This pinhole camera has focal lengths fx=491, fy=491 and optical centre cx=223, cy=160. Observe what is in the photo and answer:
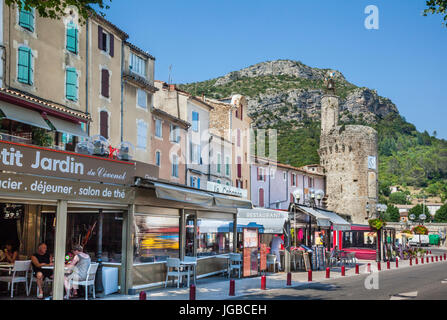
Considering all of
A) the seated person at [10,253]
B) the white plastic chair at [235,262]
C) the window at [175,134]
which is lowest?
the white plastic chair at [235,262]

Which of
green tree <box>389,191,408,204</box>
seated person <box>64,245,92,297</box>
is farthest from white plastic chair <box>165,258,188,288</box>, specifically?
green tree <box>389,191,408,204</box>

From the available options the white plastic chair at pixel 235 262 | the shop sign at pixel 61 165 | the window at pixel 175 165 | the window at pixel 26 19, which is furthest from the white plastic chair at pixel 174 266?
the window at pixel 175 165

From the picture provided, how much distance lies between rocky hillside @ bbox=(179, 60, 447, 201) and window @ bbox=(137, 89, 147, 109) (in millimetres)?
69136

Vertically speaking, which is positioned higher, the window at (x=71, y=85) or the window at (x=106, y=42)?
the window at (x=106, y=42)

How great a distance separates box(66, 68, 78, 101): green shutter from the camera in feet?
76.7

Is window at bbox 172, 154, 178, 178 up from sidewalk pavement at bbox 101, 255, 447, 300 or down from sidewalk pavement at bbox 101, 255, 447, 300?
up

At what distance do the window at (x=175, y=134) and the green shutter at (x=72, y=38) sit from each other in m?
9.92

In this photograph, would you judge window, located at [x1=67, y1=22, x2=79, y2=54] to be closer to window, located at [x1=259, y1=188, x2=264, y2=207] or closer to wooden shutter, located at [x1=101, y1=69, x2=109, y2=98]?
wooden shutter, located at [x1=101, y1=69, x2=109, y2=98]

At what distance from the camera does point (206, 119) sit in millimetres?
38594

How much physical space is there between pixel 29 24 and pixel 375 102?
12599cm

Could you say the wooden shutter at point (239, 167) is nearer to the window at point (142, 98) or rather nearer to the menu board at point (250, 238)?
the window at point (142, 98)

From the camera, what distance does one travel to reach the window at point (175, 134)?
32.5m

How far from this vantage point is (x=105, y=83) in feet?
86.4

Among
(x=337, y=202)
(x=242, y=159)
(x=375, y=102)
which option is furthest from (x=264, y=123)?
(x=242, y=159)
